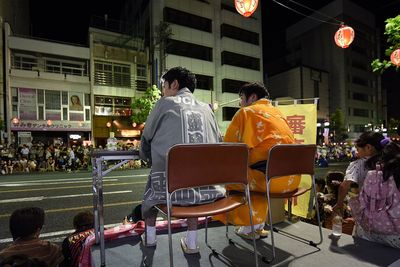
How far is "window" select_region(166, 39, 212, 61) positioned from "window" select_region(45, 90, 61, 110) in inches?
421

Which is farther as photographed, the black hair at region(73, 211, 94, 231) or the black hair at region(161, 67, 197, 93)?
the black hair at region(73, 211, 94, 231)

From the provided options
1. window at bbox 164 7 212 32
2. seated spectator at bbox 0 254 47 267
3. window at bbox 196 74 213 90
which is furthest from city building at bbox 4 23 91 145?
seated spectator at bbox 0 254 47 267

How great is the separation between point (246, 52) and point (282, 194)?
1270 inches

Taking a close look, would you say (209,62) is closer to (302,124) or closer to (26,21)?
(26,21)

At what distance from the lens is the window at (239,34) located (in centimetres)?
3247

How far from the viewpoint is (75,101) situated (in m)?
23.9

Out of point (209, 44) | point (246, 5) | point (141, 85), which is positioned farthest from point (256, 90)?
point (209, 44)

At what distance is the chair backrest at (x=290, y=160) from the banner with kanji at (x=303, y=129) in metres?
1.32

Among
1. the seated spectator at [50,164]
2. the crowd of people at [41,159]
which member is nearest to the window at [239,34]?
the crowd of people at [41,159]

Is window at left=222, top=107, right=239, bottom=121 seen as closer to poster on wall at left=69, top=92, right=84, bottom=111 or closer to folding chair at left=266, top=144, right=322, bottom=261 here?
poster on wall at left=69, top=92, right=84, bottom=111

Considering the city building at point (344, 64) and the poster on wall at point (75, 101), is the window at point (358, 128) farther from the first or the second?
the poster on wall at point (75, 101)

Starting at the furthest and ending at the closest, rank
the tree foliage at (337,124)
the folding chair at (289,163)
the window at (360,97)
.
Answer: the window at (360,97), the tree foliage at (337,124), the folding chair at (289,163)

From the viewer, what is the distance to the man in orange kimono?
2863 mm

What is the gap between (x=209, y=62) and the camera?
30.8m
